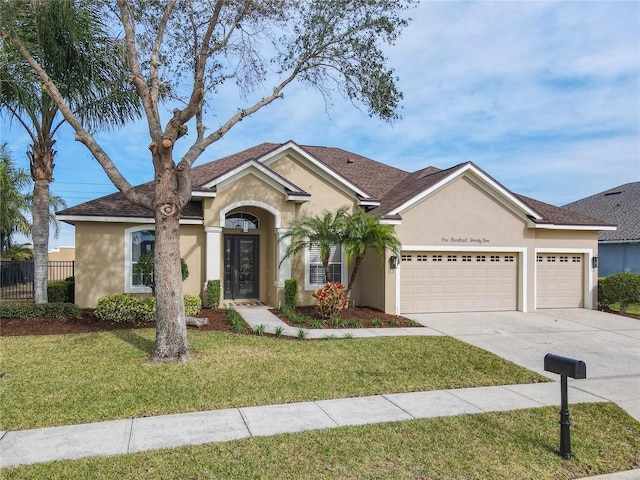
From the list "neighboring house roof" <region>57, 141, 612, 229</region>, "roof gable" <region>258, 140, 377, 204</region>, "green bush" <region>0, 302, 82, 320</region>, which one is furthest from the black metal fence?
"roof gable" <region>258, 140, 377, 204</region>

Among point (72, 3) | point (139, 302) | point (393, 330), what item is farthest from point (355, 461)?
point (72, 3)

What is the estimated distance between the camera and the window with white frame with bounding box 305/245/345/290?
1594 centimetres

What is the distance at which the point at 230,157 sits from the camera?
742 inches

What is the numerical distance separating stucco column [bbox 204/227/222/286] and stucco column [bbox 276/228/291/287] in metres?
1.98

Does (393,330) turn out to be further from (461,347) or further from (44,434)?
(44,434)

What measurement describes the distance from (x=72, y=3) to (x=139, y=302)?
7.52m

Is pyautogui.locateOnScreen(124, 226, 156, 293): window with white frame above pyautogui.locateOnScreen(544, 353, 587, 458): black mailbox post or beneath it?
above

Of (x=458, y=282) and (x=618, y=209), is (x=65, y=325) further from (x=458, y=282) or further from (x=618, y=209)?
(x=618, y=209)

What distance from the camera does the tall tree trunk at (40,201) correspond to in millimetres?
12203

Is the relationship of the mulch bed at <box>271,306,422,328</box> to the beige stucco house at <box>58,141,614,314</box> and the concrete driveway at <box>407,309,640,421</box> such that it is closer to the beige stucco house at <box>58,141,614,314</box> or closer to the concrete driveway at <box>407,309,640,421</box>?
the beige stucco house at <box>58,141,614,314</box>

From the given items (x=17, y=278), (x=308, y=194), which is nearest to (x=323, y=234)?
(x=308, y=194)

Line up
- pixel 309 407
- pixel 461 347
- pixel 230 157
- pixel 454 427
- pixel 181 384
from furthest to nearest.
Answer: pixel 230 157, pixel 461 347, pixel 181 384, pixel 309 407, pixel 454 427

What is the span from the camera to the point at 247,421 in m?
5.62

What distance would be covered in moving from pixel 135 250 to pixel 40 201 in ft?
11.0
